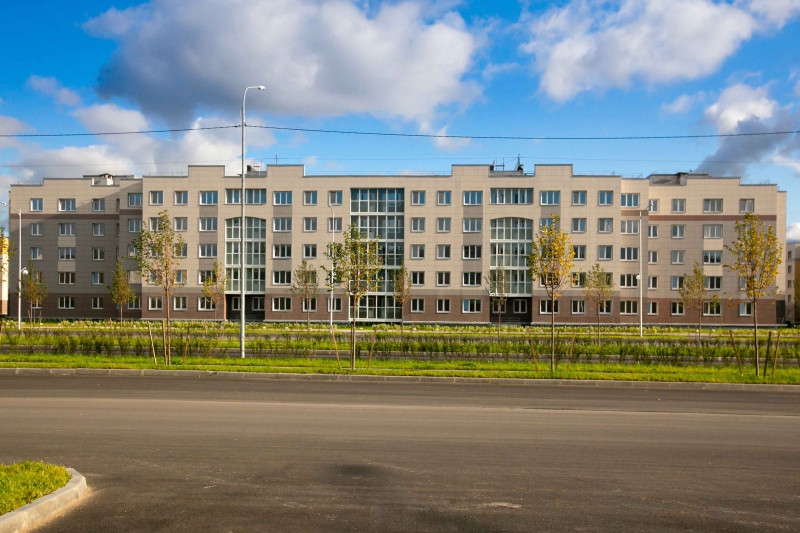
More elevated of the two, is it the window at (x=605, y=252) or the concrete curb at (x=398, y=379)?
the window at (x=605, y=252)

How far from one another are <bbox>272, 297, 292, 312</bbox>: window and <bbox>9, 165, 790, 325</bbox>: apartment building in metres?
0.11

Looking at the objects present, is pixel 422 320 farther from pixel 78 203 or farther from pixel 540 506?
pixel 540 506

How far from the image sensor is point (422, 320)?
2350 inches

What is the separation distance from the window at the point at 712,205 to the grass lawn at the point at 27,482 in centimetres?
6431

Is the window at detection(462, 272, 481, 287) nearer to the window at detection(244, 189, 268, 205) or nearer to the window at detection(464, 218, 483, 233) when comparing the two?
the window at detection(464, 218, 483, 233)

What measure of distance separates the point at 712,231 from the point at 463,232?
80.0 ft

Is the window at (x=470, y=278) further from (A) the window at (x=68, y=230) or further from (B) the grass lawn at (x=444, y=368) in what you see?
(A) the window at (x=68, y=230)

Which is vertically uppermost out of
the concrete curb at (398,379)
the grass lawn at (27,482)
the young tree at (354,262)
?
the young tree at (354,262)

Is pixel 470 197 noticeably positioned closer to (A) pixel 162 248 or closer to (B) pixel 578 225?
(B) pixel 578 225

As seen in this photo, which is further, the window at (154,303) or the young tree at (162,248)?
the window at (154,303)

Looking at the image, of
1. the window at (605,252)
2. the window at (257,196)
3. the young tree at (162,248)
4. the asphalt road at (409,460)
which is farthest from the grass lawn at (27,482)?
the window at (605,252)

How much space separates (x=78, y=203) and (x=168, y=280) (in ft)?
160

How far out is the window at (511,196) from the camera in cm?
6028

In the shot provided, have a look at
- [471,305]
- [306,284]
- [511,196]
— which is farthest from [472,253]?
[306,284]
